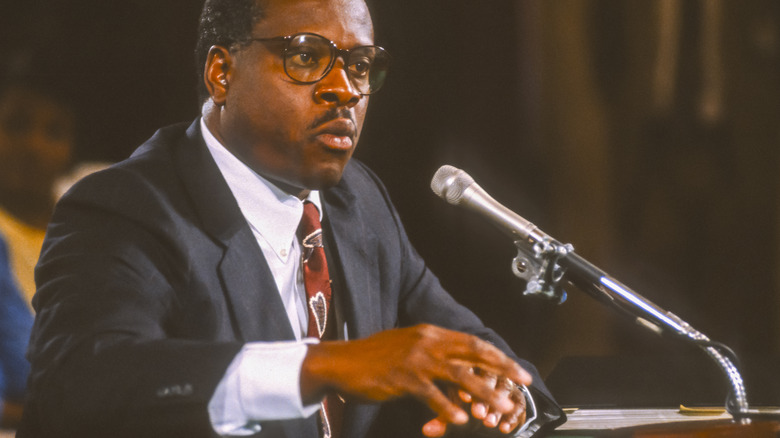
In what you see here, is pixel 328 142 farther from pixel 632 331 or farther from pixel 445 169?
pixel 632 331

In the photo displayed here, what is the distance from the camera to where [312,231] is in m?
1.84

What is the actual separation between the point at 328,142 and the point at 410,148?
3.52 feet

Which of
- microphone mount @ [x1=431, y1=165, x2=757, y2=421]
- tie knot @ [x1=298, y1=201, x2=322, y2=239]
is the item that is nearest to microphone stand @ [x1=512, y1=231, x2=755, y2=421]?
microphone mount @ [x1=431, y1=165, x2=757, y2=421]

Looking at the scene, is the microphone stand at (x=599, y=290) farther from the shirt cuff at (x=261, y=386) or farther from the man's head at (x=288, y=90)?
the man's head at (x=288, y=90)

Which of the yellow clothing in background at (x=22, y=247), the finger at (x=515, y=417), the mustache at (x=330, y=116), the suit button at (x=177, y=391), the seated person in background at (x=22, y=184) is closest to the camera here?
the suit button at (x=177, y=391)

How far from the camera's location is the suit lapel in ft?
5.11

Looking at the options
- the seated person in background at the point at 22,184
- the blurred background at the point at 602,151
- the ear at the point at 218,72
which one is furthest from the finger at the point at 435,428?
the seated person in background at the point at 22,184

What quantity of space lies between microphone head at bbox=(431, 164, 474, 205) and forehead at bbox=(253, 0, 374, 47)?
385 millimetres

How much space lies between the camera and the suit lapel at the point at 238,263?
156cm

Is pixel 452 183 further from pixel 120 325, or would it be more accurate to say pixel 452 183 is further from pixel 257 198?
pixel 120 325

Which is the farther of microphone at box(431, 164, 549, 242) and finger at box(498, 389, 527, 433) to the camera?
finger at box(498, 389, 527, 433)

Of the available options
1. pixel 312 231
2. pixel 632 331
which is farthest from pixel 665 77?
pixel 312 231

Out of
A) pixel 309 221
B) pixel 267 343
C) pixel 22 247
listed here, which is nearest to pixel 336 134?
pixel 309 221

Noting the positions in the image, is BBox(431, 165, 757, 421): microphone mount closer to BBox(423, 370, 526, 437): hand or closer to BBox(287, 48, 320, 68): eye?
BBox(423, 370, 526, 437): hand
